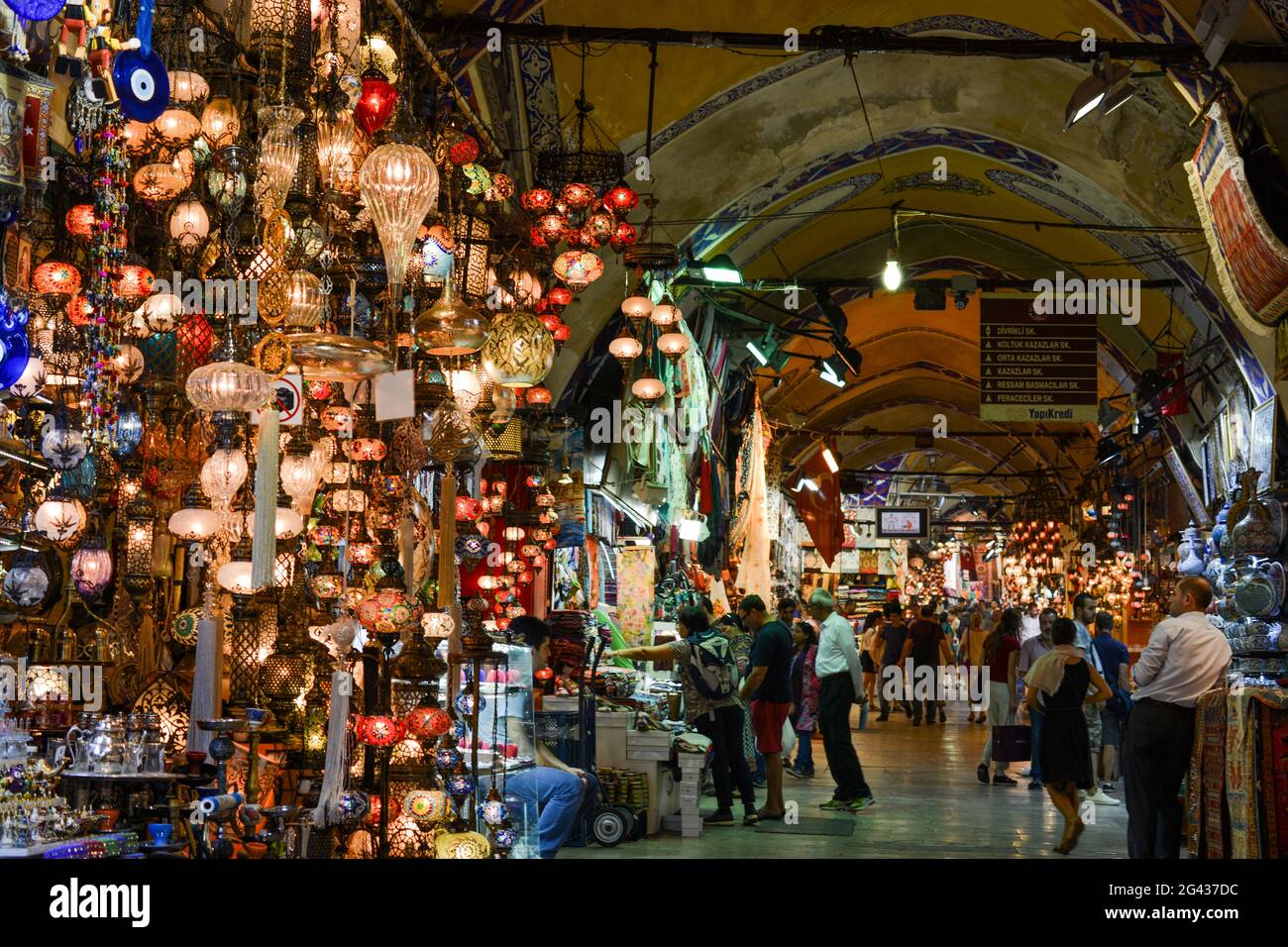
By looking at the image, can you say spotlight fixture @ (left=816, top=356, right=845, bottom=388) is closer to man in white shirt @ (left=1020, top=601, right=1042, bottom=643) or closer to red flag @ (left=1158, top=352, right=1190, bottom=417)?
man in white shirt @ (left=1020, top=601, right=1042, bottom=643)

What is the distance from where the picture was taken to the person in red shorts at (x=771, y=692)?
29.3 ft

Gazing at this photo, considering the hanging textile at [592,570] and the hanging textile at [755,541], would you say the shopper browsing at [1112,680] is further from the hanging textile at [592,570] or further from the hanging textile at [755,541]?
the hanging textile at [755,541]

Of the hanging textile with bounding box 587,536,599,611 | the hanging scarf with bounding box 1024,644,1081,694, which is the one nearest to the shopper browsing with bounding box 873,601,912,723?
the hanging textile with bounding box 587,536,599,611

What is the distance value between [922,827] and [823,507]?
13629 mm

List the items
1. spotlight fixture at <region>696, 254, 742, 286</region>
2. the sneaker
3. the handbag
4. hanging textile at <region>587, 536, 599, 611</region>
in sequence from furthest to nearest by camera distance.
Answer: spotlight fixture at <region>696, 254, 742, 286</region> < hanging textile at <region>587, 536, 599, 611</region> < the handbag < the sneaker

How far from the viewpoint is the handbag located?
407 inches

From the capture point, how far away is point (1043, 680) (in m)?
8.02

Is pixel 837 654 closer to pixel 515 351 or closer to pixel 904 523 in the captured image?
pixel 515 351

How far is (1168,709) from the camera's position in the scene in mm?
6066

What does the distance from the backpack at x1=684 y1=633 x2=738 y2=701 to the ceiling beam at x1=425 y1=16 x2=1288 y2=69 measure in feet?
11.5

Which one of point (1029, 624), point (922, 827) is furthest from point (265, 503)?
point (1029, 624)

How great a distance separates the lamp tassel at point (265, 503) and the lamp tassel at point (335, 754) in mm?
597
